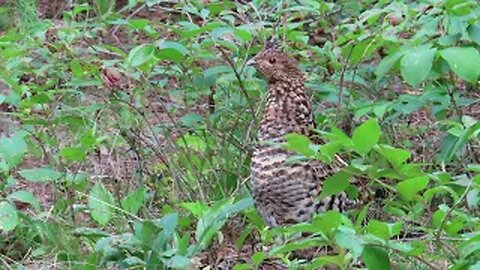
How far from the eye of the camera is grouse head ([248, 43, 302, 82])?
14.7 feet

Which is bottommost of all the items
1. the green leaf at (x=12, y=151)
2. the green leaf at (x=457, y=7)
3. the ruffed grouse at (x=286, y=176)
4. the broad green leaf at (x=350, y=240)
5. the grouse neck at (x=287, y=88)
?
the ruffed grouse at (x=286, y=176)

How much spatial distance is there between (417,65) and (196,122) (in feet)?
5.31

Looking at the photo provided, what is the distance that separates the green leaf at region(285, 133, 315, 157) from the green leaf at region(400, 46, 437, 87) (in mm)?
910

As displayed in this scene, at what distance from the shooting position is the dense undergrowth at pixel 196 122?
3.92m

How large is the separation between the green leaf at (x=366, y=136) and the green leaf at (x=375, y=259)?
0.71 ft

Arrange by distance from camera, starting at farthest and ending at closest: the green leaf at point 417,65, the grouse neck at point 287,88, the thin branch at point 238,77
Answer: the thin branch at point 238,77
the grouse neck at point 287,88
the green leaf at point 417,65

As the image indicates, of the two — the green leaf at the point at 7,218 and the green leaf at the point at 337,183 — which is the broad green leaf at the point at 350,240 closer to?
the green leaf at the point at 337,183

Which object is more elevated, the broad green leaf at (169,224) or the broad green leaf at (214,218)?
the broad green leaf at (169,224)

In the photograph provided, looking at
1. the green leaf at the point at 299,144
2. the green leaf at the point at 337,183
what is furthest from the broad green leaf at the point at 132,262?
the green leaf at the point at 299,144

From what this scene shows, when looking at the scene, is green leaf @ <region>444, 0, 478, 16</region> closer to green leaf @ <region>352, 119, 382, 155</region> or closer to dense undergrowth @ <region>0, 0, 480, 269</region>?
dense undergrowth @ <region>0, 0, 480, 269</region>

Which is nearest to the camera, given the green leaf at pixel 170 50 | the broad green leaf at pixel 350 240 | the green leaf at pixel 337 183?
the broad green leaf at pixel 350 240

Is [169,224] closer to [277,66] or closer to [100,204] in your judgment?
[100,204]

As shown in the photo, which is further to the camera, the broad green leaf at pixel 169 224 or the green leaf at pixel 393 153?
the broad green leaf at pixel 169 224

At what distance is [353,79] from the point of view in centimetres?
502
